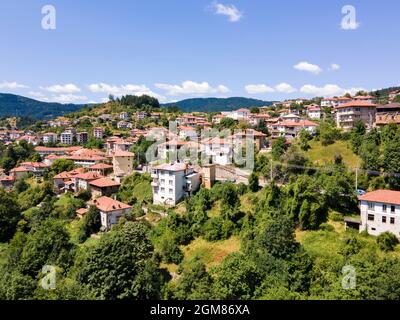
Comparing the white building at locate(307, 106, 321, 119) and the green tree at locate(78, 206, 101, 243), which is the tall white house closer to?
the green tree at locate(78, 206, 101, 243)

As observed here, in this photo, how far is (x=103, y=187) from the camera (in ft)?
115

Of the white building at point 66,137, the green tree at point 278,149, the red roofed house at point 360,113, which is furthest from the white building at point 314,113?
the white building at point 66,137

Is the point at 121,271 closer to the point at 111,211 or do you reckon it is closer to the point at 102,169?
the point at 111,211

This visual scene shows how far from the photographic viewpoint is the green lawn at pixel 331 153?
29841 mm

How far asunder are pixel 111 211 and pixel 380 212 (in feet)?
68.3

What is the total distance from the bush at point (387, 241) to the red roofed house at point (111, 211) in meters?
20.2

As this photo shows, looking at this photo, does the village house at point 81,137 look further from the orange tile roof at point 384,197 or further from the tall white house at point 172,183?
the orange tile roof at point 384,197

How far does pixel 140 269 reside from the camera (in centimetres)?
1909

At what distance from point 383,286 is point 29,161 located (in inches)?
2066

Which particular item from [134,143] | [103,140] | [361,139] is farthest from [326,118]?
[103,140]

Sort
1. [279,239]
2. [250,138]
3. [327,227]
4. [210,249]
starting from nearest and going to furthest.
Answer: [279,239] → [327,227] → [210,249] → [250,138]

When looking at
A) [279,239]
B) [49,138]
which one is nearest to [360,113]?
[279,239]

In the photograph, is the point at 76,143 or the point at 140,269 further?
the point at 76,143
